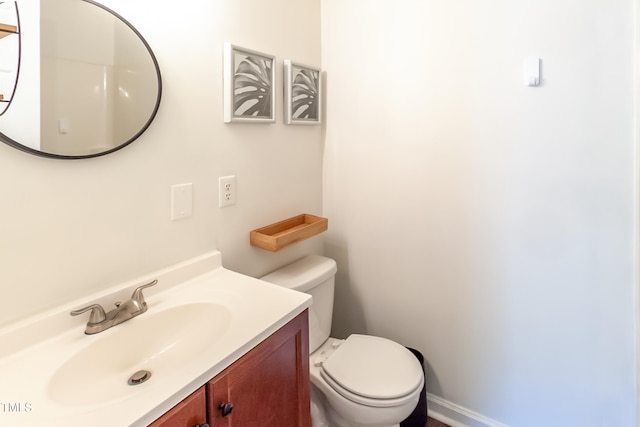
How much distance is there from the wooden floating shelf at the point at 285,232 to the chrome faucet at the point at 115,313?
481mm

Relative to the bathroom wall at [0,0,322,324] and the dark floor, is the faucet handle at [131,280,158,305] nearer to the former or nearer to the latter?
the bathroom wall at [0,0,322,324]

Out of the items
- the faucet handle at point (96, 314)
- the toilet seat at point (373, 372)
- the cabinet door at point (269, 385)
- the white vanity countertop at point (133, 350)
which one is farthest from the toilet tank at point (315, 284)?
the faucet handle at point (96, 314)

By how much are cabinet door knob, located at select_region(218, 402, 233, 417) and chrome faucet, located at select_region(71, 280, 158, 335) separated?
38 centimetres

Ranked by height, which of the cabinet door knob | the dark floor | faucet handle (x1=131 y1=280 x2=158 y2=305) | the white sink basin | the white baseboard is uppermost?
faucet handle (x1=131 y1=280 x2=158 y2=305)

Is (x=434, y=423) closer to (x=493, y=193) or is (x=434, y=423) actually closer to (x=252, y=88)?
(x=493, y=193)

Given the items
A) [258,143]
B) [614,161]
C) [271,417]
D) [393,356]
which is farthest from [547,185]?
[271,417]

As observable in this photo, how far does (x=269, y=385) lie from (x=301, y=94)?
1220 mm

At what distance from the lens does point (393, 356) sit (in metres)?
1.52

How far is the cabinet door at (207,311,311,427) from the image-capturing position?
870 millimetres

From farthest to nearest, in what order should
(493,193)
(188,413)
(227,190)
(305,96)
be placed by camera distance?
(305,96), (493,193), (227,190), (188,413)

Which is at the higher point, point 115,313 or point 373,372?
point 115,313

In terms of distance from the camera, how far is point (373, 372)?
1.43 metres

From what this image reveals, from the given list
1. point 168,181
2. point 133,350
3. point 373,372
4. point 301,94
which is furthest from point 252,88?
point 373,372

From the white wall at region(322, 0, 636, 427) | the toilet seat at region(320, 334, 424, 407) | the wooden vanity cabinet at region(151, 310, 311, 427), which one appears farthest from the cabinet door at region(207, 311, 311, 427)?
the white wall at region(322, 0, 636, 427)
